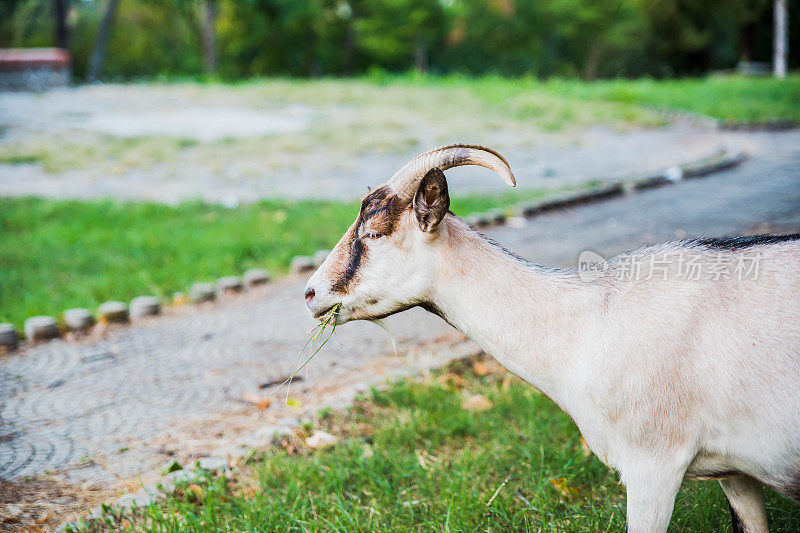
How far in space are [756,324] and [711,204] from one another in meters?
7.22

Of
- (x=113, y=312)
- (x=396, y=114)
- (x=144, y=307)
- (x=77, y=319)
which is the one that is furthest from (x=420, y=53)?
(x=77, y=319)

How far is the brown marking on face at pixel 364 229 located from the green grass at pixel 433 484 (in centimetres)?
118

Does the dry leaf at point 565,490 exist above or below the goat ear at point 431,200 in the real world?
below

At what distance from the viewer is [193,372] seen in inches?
215

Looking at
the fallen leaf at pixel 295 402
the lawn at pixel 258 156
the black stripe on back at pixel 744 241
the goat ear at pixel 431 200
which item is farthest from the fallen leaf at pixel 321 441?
the lawn at pixel 258 156

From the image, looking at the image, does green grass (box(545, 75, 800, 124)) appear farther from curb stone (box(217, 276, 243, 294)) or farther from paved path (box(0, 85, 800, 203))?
curb stone (box(217, 276, 243, 294))

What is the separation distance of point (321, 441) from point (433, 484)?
31.3 inches

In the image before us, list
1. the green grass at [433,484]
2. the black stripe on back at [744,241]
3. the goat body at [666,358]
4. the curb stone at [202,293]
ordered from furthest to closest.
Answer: the curb stone at [202,293], the green grass at [433,484], the black stripe on back at [744,241], the goat body at [666,358]

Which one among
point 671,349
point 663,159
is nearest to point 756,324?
point 671,349

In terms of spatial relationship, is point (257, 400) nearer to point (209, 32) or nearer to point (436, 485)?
point (436, 485)

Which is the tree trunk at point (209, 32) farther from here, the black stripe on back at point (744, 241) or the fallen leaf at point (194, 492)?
the black stripe on back at point (744, 241)

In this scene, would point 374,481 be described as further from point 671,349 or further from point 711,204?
point 711,204

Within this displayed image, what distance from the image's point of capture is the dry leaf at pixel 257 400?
482 centimetres

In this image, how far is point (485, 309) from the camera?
2.87 meters
